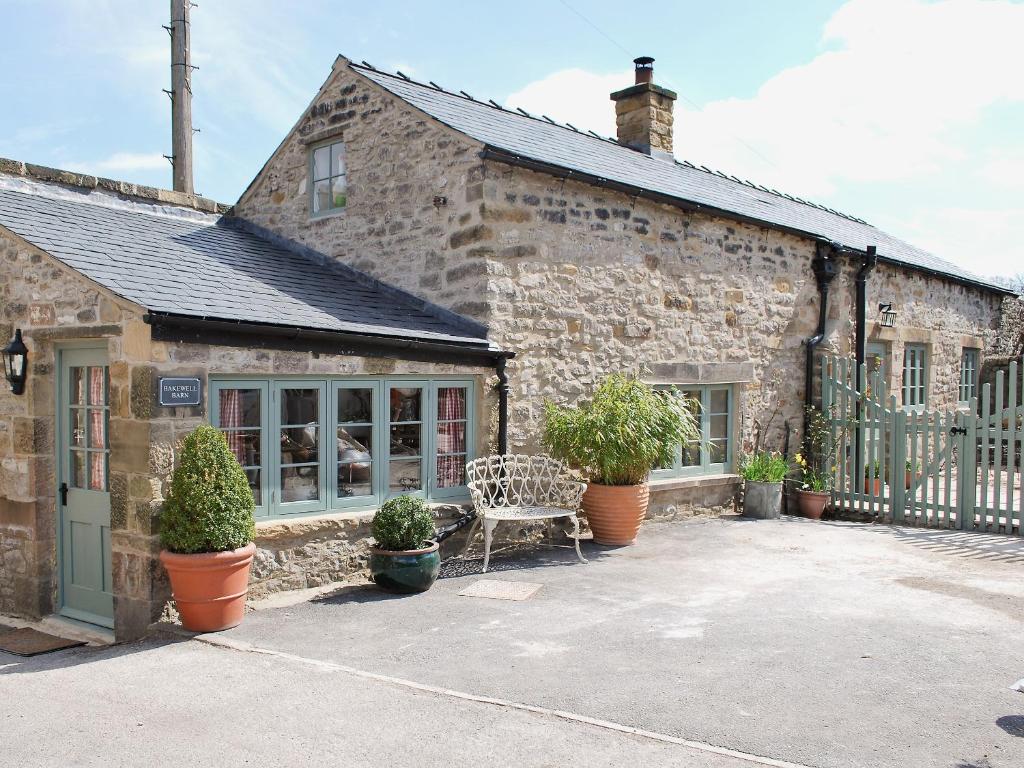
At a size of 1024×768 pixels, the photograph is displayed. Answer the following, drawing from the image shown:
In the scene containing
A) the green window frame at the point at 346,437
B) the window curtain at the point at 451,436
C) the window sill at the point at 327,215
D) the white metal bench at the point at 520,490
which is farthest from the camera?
the window sill at the point at 327,215

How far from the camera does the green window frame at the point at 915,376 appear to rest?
14.5 meters

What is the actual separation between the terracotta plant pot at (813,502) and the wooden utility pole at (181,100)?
1229 centimetres

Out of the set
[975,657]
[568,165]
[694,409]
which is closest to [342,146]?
[568,165]

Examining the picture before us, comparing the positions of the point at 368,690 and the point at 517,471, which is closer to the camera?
the point at 368,690

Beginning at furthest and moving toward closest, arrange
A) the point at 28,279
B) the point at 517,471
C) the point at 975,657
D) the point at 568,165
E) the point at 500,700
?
the point at 568,165 < the point at 517,471 < the point at 28,279 < the point at 975,657 < the point at 500,700

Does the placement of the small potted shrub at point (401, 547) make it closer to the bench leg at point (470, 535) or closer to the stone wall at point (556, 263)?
the bench leg at point (470, 535)

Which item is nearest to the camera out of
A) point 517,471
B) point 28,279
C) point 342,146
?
point 28,279

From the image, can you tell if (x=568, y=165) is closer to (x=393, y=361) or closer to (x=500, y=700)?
(x=393, y=361)

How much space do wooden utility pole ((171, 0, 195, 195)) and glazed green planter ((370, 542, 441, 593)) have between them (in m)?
11.8

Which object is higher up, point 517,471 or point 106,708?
point 517,471

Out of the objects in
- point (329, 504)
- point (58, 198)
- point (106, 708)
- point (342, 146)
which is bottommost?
point (106, 708)

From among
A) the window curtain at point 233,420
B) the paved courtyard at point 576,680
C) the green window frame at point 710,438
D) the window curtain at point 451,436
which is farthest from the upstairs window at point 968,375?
the window curtain at point 233,420

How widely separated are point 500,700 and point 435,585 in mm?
2717

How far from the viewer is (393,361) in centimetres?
775
